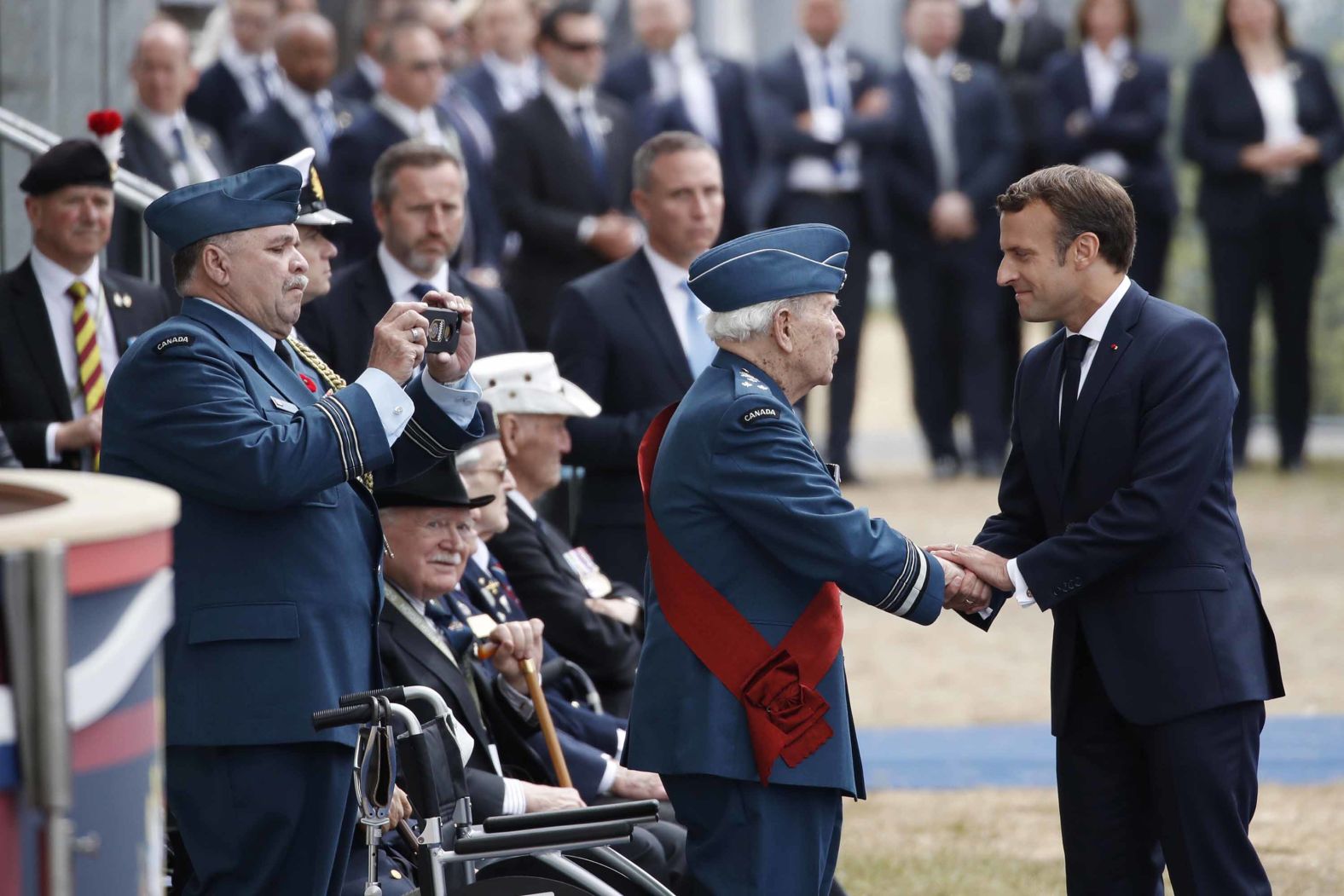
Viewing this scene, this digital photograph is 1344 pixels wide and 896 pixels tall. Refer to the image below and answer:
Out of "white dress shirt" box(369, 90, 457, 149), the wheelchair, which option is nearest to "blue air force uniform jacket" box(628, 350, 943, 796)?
the wheelchair

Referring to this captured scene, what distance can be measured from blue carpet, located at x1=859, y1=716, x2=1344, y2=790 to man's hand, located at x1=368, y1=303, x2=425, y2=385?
325 centimetres

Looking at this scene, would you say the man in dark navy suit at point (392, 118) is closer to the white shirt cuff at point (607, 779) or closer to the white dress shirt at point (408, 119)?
the white dress shirt at point (408, 119)

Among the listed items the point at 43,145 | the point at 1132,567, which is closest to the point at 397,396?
the point at 1132,567

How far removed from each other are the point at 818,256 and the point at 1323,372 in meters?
11.7

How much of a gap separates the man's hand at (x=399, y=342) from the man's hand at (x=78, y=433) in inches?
81.2

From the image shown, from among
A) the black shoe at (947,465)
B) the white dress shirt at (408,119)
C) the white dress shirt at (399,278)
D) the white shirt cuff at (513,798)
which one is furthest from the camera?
the black shoe at (947,465)

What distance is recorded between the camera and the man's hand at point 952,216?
11.8 meters

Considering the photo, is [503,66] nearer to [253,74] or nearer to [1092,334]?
[253,74]

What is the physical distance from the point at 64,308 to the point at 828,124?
6.28 m

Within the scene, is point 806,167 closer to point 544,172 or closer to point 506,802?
point 544,172

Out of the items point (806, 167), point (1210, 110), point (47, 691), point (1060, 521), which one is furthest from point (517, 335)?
point (1210, 110)

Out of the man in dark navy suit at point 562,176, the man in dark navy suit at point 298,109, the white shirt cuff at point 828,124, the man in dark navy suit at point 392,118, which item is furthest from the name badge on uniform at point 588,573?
the white shirt cuff at point 828,124

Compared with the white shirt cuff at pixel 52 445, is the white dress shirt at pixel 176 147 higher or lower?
higher

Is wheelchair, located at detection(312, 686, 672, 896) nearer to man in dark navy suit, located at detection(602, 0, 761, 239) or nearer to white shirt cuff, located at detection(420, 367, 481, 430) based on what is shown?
white shirt cuff, located at detection(420, 367, 481, 430)
